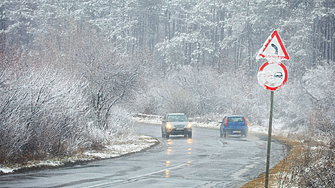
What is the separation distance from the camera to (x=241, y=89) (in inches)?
2074

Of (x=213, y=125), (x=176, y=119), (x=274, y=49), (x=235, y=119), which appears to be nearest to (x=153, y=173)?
(x=274, y=49)

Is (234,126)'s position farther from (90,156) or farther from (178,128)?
(90,156)

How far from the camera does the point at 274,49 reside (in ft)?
27.5

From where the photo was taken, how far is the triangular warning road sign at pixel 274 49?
8354mm

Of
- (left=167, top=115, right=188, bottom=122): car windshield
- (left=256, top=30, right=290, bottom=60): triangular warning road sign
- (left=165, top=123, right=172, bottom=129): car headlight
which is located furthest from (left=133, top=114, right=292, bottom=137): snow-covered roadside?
(left=256, top=30, right=290, bottom=60): triangular warning road sign

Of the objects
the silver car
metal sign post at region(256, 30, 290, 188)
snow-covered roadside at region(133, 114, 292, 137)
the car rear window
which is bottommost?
snow-covered roadside at region(133, 114, 292, 137)

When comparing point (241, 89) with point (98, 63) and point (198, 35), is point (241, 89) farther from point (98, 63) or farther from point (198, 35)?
point (98, 63)

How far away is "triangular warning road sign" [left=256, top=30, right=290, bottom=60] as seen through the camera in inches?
329

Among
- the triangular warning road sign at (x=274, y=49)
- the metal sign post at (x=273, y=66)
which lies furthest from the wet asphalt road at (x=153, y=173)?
the triangular warning road sign at (x=274, y=49)

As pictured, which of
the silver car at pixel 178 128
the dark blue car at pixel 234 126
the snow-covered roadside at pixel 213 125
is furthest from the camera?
the snow-covered roadside at pixel 213 125

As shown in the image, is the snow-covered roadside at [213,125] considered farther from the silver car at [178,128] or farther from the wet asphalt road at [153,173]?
the wet asphalt road at [153,173]

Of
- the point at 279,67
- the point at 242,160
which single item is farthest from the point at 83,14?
the point at 279,67

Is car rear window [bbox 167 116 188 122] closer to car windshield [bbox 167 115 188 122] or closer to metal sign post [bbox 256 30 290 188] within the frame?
car windshield [bbox 167 115 188 122]

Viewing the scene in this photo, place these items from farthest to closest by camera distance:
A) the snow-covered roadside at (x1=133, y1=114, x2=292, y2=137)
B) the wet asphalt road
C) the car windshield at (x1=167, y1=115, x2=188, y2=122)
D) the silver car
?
the snow-covered roadside at (x1=133, y1=114, x2=292, y2=137), the car windshield at (x1=167, y1=115, x2=188, y2=122), the silver car, the wet asphalt road
